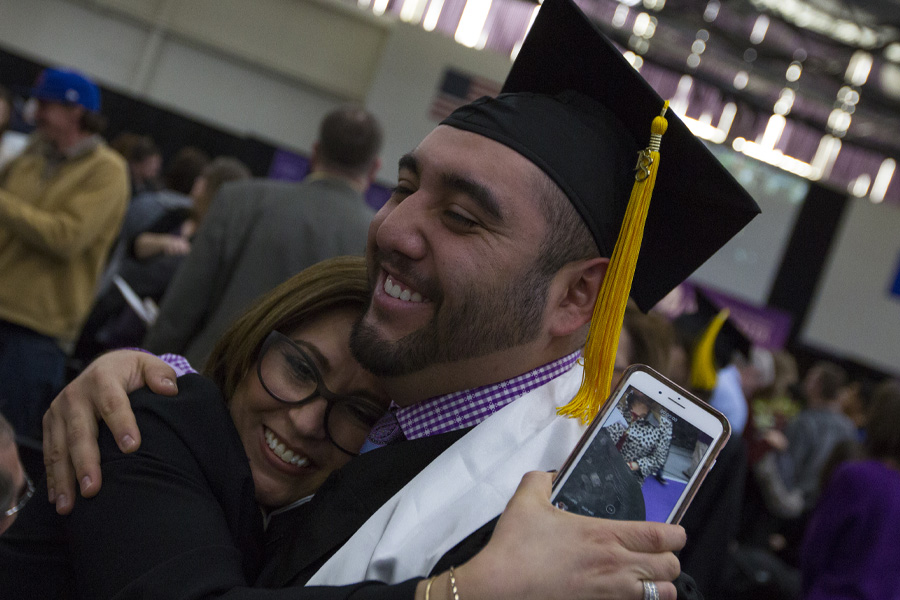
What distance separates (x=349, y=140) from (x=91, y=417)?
74.3 inches

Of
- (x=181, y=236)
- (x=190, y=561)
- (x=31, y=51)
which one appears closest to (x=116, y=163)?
(x=181, y=236)

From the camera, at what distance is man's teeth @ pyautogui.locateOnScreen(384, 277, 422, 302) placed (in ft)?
3.91

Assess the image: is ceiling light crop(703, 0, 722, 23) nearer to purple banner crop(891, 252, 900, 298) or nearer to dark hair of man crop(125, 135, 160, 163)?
purple banner crop(891, 252, 900, 298)

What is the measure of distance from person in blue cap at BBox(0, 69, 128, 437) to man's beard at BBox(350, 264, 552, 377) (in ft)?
7.58

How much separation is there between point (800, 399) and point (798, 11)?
487cm

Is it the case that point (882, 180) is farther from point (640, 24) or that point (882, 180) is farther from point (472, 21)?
point (472, 21)

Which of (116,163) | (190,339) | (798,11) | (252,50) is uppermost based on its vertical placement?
(798,11)

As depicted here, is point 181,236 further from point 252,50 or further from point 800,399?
point 252,50

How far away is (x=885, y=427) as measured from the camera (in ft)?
10.2

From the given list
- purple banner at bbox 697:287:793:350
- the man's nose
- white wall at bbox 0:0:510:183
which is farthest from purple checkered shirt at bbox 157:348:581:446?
white wall at bbox 0:0:510:183

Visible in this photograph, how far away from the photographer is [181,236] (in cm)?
401

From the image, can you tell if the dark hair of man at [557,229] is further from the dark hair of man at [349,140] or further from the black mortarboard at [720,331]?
the black mortarboard at [720,331]

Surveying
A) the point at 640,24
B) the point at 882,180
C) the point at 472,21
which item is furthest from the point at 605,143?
the point at 882,180

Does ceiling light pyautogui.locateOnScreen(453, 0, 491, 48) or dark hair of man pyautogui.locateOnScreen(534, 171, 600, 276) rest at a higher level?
ceiling light pyautogui.locateOnScreen(453, 0, 491, 48)
